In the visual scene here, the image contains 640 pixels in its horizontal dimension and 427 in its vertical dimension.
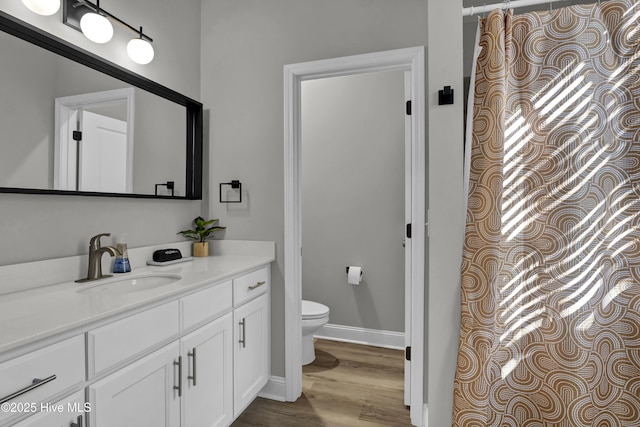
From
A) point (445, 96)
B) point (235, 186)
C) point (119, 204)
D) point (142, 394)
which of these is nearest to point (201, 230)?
point (235, 186)

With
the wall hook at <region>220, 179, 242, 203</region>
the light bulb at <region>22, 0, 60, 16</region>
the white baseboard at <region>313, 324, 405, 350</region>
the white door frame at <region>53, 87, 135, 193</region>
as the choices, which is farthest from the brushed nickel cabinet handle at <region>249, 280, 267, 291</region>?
the light bulb at <region>22, 0, 60, 16</region>

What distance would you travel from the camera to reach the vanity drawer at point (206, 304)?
1399 millimetres

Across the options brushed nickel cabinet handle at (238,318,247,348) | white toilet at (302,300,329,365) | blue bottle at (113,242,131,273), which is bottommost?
white toilet at (302,300,329,365)

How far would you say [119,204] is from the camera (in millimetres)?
1772

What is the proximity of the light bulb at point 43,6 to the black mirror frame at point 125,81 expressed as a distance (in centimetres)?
7

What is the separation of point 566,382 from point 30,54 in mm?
2347

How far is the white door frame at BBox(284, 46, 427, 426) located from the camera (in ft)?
6.16

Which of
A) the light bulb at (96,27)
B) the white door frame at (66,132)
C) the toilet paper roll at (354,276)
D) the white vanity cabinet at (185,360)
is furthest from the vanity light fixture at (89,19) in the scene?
the toilet paper roll at (354,276)

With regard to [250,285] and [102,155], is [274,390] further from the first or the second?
[102,155]

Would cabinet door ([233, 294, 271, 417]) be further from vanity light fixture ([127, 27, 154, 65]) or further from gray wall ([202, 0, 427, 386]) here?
vanity light fixture ([127, 27, 154, 65])

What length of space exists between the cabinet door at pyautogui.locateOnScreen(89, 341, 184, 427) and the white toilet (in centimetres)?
122

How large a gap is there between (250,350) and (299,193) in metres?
0.96

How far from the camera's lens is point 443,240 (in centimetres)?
129

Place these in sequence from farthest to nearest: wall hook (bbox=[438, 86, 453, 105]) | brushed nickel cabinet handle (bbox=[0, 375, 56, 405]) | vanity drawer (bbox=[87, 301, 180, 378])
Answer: wall hook (bbox=[438, 86, 453, 105]), vanity drawer (bbox=[87, 301, 180, 378]), brushed nickel cabinet handle (bbox=[0, 375, 56, 405])
